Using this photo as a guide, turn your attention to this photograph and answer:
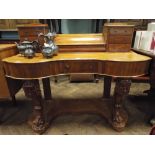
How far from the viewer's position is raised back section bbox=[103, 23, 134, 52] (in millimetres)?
1436

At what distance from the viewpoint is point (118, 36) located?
58.0 inches

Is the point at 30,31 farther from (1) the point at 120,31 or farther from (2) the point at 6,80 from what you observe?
(1) the point at 120,31

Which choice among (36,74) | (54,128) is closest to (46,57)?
(36,74)

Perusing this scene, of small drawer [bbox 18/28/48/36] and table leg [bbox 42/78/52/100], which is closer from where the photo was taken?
small drawer [bbox 18/28/48/36]

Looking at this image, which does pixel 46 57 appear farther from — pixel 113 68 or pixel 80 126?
pixel 80 126

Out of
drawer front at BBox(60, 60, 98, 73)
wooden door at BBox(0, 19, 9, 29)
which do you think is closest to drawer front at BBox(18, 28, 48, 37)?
drawer front at BBox(60, 60, 98, 73)

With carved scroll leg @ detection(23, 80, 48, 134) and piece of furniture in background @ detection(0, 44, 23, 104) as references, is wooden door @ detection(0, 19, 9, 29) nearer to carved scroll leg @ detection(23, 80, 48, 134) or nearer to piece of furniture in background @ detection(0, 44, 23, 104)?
piece of furniture in background @ detection(0, 44, 23, 104)

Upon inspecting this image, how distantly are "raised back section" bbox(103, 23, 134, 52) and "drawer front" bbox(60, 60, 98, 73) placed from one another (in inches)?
13.4

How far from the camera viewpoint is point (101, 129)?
1.65 m

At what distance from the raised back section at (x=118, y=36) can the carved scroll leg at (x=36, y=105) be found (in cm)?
81

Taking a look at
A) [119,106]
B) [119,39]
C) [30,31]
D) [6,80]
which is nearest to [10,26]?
[30,31]

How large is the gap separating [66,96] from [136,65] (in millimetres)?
1336

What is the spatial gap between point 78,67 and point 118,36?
53 cm

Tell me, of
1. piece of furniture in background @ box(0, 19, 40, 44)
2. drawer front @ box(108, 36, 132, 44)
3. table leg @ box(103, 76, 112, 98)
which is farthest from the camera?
piece of furniture in background @ box(0, 19, 40, 44)
